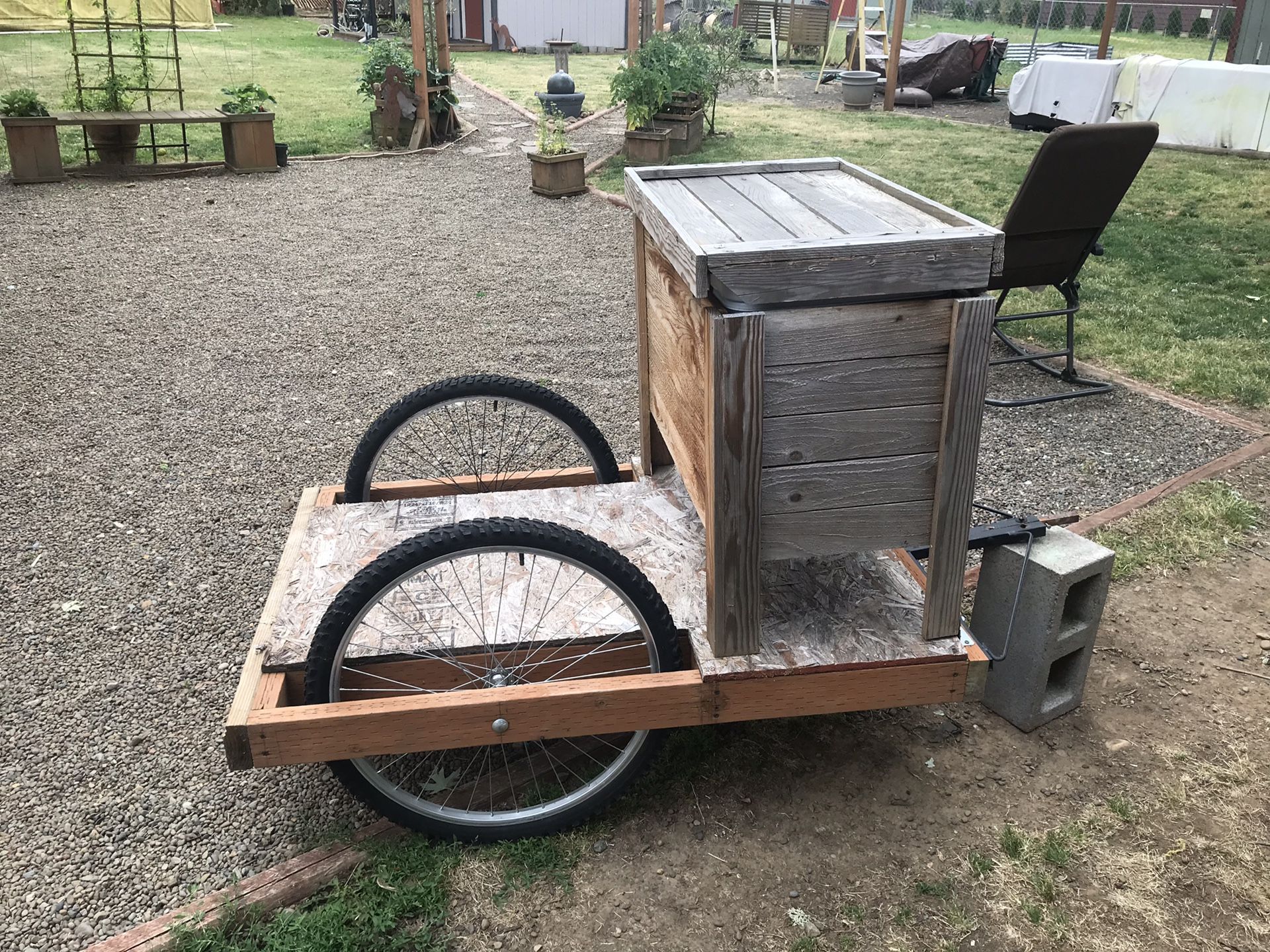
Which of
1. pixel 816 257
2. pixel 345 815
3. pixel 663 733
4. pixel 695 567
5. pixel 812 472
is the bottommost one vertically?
pixel 345 815

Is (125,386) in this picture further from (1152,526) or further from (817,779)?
(1152,526)

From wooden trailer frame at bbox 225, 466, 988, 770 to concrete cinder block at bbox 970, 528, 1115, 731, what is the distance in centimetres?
37

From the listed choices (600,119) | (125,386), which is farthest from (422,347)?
(600,119)

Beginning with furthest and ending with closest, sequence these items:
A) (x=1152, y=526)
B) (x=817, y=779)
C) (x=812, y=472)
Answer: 1. (x=1152, y=526)
2. (x=817, y=779)
3. (x=812, y=472)

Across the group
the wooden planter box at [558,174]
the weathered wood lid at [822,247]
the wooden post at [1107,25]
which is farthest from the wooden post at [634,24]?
the weathered wood lid at [822,247]

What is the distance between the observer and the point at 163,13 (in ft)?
80.5

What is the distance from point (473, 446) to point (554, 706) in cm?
214

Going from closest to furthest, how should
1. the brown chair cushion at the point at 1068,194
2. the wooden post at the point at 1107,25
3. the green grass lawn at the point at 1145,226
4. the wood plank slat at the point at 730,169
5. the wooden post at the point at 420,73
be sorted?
the wood plank slat at the point at 730,169
the brown chair cushion at the point at 1068,194
the green grass lawn at the point at 1145,226
the wooden post at the point at 420,73
the wooden post at the point at 1107,25

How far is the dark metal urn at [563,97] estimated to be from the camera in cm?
1277

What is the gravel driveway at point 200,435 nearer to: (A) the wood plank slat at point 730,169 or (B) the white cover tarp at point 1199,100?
Result: (A) the wood plank slat at point 730,169

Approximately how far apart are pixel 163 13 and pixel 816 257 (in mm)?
27225

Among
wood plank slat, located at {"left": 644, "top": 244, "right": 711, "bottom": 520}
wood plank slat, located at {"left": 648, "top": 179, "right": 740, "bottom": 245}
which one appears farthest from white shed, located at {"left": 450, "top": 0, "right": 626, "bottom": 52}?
wood plank slat, located at {"left": 648, "top": 179, "right": 740, "bottom": 245}

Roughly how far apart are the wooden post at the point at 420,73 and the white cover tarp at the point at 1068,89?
6977 millimetres

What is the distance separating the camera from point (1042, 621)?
8.26 ft
